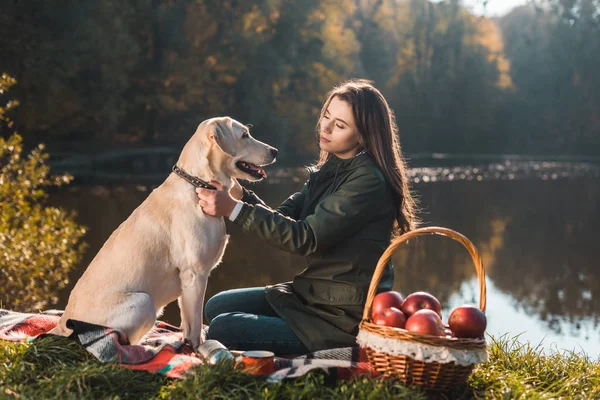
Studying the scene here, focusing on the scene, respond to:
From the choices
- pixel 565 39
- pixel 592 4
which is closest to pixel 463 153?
pixel 565 39

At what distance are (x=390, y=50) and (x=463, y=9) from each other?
20.3ft

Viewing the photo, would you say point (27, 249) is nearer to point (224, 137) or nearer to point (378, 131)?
point (224, 137)

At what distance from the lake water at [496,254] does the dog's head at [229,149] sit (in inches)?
94.5

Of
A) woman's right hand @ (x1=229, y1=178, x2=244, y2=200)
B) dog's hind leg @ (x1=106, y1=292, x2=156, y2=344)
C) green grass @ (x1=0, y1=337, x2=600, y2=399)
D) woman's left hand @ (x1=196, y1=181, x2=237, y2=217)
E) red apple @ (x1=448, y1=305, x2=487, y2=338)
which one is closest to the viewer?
green grass @ (x1=0, y1=337, x2=600, y2=399)

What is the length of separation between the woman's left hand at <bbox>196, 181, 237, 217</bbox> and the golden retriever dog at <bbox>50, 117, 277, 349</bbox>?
0.06 m

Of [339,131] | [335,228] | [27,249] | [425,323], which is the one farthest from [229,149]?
[27,249]

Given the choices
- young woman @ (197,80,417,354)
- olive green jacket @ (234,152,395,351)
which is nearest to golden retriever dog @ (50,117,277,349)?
young woman @ (197,80,417,354)

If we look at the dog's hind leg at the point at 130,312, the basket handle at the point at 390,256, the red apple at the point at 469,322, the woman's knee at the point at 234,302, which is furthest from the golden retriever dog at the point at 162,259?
the red apple at the point at 469,322

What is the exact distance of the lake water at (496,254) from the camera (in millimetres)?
8555

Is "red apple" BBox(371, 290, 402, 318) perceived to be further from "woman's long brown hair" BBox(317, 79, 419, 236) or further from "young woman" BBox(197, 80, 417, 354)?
"woman's long brown hair" BBox(317, 79, 419, 236)

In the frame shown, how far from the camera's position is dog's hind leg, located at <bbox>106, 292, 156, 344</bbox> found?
3.74 metres

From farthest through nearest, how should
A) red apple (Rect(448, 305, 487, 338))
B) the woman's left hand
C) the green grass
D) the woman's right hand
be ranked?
1. the woman's right hand
2. the woman's left hand
3. red apple (Rect(448, 305, 487, 338))
4. the green grass

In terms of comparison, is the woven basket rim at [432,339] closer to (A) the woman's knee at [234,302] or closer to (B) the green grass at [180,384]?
(B) the green grass at [180,384]

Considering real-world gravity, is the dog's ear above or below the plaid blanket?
above
